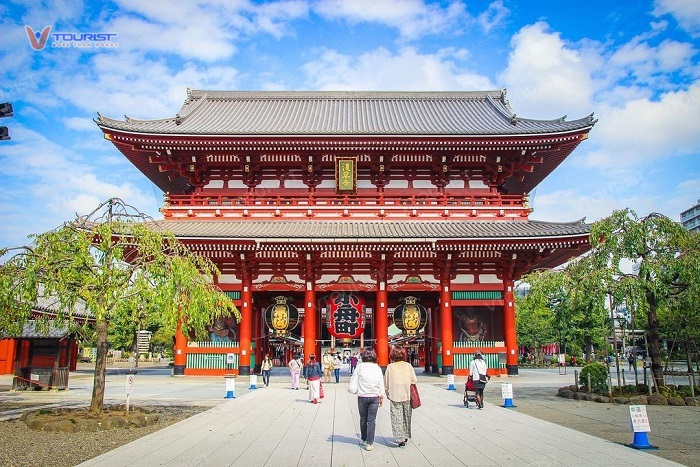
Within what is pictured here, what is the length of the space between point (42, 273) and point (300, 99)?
26700 mm

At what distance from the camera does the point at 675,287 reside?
16.5m

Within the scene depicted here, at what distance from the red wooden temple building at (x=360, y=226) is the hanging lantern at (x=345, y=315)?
73 mm

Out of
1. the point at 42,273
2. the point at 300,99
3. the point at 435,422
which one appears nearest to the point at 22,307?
the point at 42,273

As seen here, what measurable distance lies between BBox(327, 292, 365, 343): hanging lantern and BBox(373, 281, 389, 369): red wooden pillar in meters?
0.95

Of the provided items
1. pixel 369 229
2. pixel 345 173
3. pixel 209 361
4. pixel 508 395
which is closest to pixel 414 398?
pixel 508 395

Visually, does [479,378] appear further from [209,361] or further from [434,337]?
[209,361]

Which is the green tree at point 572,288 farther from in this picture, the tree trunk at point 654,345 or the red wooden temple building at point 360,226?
the red wooden temple building at point 360,226

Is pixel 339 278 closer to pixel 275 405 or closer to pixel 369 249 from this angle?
pixel 369 249

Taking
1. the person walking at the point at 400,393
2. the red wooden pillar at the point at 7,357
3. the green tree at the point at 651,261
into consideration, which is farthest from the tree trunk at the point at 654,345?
the red wooden pillar at the point at 7,357

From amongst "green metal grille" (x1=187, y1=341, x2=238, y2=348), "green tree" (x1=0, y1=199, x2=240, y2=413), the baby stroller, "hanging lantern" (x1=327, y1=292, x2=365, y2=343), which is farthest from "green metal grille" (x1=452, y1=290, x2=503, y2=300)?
"green tree" (x1=0, y1=199, x2=240, y2=413)

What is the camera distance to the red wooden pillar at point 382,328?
80.9ft

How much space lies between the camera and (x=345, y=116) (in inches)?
A: 1292

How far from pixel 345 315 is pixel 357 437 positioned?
15.2m

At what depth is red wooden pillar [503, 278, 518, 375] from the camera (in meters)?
24.9
